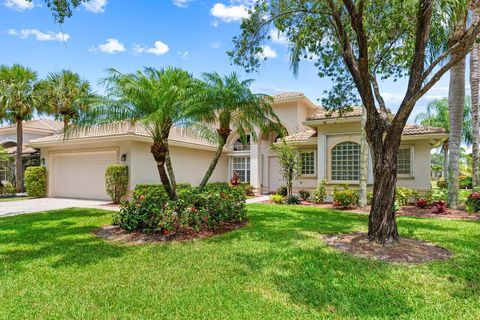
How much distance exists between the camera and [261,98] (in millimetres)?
12383

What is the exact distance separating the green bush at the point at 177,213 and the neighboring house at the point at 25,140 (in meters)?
20.8

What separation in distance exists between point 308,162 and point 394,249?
1299 centimetres

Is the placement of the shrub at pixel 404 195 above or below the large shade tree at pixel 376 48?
below

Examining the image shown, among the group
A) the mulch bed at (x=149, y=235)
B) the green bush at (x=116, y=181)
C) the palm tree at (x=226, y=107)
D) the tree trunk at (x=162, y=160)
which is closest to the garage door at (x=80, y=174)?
the green bush at (x=116, y=181)

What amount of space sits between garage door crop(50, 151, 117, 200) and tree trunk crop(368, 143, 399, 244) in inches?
597

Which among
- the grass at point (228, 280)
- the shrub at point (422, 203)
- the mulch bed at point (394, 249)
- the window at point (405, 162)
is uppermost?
the window at point (405, 162)

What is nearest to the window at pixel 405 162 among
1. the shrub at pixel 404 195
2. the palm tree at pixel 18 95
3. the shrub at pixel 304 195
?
the shrub at pixel 404 195

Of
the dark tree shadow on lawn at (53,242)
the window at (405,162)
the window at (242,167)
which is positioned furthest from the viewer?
the window at (242,167)

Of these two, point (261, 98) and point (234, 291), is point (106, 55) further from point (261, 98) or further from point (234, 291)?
point (234, 291)

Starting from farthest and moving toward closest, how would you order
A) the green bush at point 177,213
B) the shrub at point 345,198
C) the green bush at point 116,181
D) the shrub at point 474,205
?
Answer: the green bush at point 116,181 → the shrub at point 345,198 → the shrub at point 474,205 → the green bush at point 177,213

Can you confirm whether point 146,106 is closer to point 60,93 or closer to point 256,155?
point 256,155

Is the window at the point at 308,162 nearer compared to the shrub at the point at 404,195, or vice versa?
the shrub at the point at 404,195

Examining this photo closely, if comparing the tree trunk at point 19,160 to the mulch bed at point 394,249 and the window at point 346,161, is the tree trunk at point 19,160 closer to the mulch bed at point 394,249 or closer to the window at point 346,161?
the window at point 346,161

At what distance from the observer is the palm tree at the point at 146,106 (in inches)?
386
